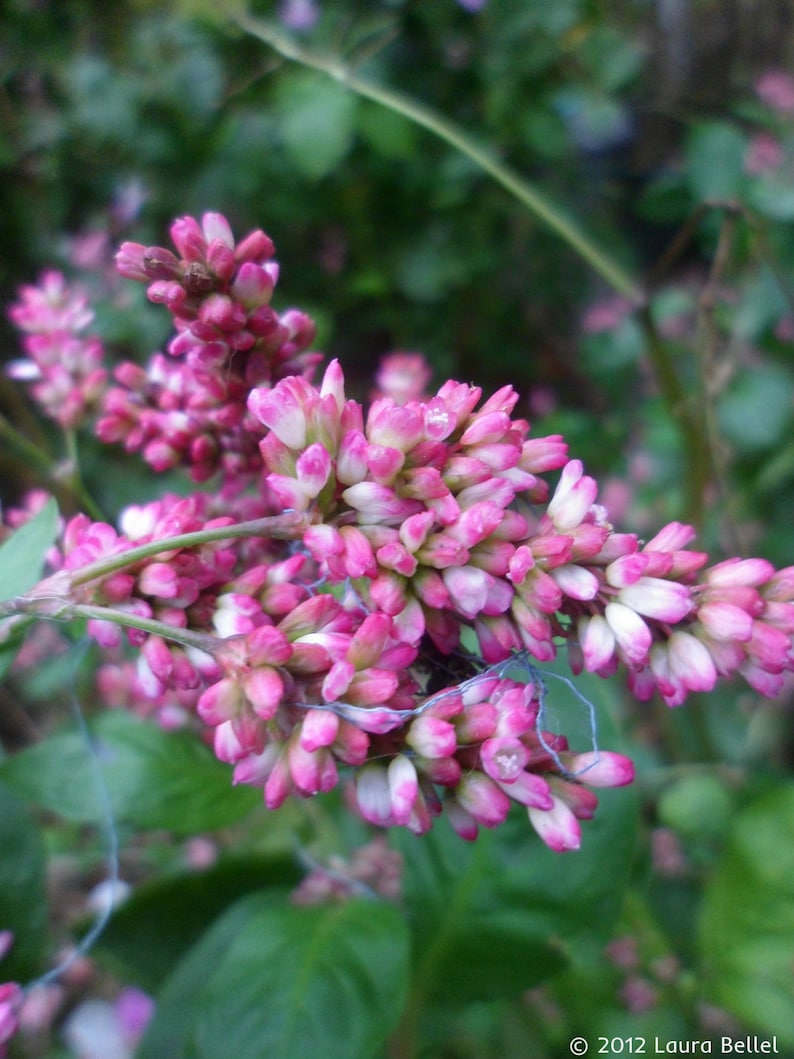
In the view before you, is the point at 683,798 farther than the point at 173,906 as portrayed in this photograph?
Yes

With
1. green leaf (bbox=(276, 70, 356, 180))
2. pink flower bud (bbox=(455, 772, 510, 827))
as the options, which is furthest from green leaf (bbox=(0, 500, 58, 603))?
green leaf (bbox=(276, 70, 356, 180))

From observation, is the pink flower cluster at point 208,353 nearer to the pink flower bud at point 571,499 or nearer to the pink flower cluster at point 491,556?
the pink flower cluster at point 491,556

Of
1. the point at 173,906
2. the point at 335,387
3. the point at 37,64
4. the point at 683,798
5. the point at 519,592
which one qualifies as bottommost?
the point at 683,798

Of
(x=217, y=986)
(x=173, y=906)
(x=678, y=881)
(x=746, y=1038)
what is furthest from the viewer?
(x=678, y=881)

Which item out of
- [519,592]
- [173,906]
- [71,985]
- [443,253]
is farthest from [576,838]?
[443,253]


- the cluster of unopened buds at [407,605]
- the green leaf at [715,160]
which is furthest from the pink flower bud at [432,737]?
the green leaf at [715,160]

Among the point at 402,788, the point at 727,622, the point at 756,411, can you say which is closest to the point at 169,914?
the point at 402,788

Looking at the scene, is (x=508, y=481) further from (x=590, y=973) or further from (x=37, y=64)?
(x=37, y=64)
